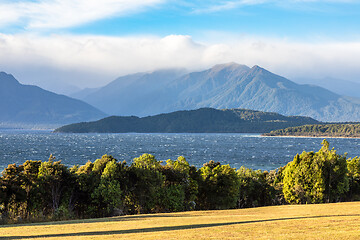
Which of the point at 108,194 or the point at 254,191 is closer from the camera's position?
the point at 108,194

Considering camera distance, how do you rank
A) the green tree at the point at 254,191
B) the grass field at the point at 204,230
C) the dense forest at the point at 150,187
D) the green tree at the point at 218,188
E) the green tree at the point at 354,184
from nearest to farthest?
the grass field at the point at 204,230, the dense forest at the point at 150,187, the green tree at the point at 218,188, the green tree at the point at 254,191, the green tree at the point at 354,184

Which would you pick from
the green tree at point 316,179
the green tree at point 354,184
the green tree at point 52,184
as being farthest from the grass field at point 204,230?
the green tree at point 354,184

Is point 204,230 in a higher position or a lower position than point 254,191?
higher

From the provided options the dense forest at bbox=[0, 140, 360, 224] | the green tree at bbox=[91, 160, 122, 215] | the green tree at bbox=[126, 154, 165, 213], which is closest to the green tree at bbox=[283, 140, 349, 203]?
the dense forest at bbox=[0, 140, 360, 224]

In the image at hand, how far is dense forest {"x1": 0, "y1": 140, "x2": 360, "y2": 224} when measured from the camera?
37094 mm

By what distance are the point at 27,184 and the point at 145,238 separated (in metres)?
21.8

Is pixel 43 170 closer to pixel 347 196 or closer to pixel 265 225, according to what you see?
pixel 265 225

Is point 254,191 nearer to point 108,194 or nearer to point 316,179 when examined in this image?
point 316,179

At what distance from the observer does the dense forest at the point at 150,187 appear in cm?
3709

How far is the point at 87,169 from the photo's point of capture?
42750 mm

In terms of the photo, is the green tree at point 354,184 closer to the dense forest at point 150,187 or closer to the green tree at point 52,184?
the dense forest at point 150,187

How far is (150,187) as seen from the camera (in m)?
40.9

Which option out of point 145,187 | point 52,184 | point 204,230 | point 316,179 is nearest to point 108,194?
point 145,187

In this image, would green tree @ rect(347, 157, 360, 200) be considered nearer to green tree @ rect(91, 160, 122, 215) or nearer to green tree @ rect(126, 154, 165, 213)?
green tree @ rect(126, 154, 165, 213)
